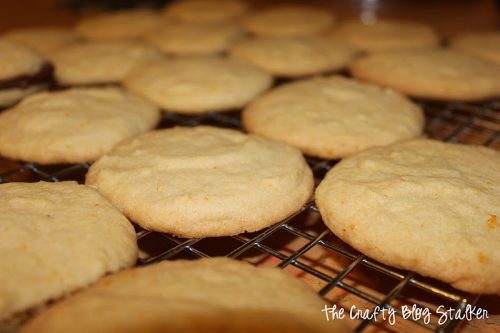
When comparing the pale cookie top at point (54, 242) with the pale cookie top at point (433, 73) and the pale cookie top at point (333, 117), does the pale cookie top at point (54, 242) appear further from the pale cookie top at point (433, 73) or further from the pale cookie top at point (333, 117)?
the pale cookie top at point (433, 73)

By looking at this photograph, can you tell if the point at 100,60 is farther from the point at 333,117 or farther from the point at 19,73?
the point at 333,117

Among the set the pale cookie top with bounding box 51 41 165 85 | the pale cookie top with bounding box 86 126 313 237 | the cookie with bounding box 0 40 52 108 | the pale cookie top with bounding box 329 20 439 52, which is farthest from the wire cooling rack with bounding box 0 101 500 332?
the pale cookie top with bounding box 329 20 439 52

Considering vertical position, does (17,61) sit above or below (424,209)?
above

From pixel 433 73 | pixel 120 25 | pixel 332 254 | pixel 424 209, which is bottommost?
pixel 332 254

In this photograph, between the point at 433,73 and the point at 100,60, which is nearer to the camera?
the point at 433,73

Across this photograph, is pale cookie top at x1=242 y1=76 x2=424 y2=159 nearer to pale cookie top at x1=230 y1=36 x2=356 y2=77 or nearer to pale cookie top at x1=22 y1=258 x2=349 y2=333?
pale cookie top at x1=230 y1=36 x2=356 y2=77

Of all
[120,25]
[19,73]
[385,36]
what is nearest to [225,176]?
[19,73]

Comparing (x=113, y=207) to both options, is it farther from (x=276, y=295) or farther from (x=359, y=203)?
(x=359, y=203)
